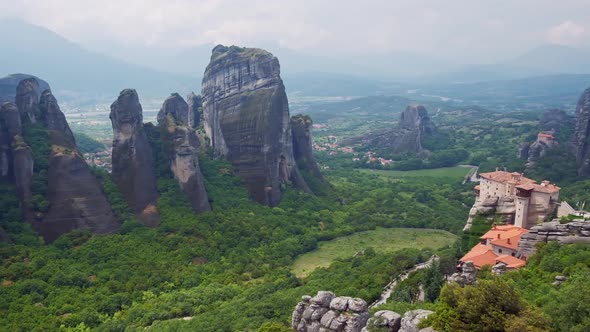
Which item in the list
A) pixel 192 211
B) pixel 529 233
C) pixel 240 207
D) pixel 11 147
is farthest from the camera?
pixel 240 207

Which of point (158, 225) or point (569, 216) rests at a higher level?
point (569, 216)

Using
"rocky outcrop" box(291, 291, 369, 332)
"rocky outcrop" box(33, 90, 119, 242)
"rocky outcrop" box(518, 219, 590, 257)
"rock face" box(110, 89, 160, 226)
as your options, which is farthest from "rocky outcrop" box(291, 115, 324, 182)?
"rocky outcrop" box(291, 291, 369, 332)

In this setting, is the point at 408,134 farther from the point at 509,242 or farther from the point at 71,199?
the point at 509,242

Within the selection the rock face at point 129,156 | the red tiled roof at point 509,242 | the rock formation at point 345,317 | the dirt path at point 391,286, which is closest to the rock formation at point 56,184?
the rock face at point 129,156

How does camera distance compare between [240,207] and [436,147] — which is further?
[436,147]

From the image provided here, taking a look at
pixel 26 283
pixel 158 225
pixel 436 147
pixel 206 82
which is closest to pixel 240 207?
pixel 158 225

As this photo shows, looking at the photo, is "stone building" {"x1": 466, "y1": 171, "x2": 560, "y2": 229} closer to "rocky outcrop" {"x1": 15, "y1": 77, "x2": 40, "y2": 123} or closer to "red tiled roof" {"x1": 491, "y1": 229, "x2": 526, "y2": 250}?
"red tiled roof" {"x1": 491, "y1": 229, "x2": 526, "y2": 250}

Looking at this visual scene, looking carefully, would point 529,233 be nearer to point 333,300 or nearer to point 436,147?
point 333,300
